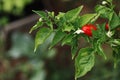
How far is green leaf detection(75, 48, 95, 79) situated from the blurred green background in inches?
108

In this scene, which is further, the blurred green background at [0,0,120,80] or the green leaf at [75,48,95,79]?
the blurred green background at [0,0,120,80]

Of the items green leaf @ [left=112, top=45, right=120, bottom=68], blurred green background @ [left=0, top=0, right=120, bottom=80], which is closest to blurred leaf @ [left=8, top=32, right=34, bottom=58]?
blurred green background @ [left=0, top=0, right=120, bottom=80]

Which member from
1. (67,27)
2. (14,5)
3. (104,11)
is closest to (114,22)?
(104,11)

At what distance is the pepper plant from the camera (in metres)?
1.83

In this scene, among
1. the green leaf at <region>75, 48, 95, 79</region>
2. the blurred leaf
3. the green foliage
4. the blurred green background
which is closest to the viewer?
the green leaf at <region>75, 48, 95, 79</region>

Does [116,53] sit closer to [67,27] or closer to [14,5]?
[67,27]

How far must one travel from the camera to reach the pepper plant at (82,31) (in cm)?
183

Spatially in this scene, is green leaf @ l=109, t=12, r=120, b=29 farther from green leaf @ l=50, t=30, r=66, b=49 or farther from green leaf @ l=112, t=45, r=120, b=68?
green leaf @ l=50, t=30, r=66, b=49

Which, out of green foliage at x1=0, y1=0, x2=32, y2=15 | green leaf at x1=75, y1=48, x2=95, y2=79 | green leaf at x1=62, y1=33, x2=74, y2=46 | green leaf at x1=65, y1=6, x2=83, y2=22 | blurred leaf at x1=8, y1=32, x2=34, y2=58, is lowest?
green leaf at x1=75, y1=48, x2=95, y2=79

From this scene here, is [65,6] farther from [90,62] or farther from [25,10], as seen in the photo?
[90,62]

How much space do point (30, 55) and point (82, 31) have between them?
3450 mm

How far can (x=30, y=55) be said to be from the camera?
5.25 meters

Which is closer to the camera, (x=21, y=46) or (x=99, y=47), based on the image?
(x=99, y=47)

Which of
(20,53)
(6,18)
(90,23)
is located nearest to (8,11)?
(6,18)
